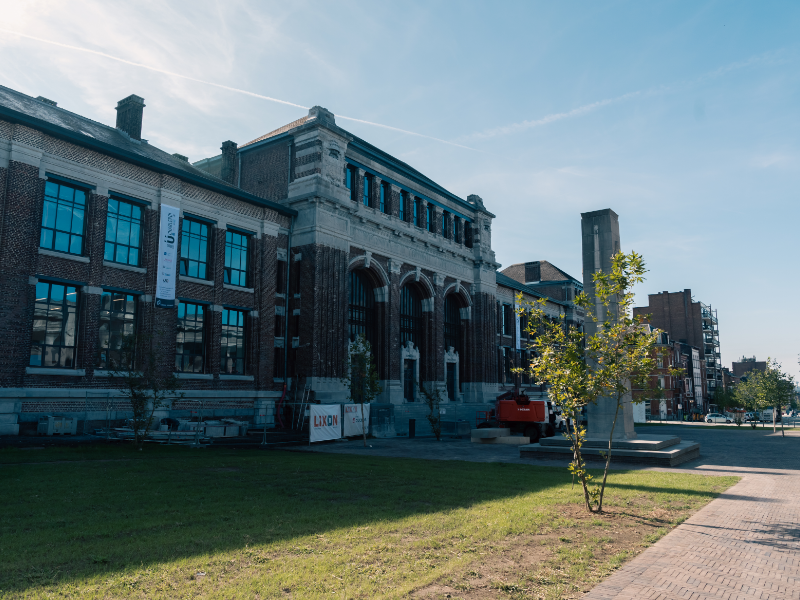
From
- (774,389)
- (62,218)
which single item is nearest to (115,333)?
(62,218)

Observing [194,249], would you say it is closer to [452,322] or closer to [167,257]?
[167,257]

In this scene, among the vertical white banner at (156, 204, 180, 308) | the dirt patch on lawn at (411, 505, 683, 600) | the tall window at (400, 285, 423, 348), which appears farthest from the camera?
the tall window at (400, 285, 423, 348)

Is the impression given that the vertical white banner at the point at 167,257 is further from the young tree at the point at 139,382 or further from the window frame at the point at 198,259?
the young tree at the point at 139,382

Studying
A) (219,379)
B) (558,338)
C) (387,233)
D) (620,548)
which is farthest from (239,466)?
(387,233)

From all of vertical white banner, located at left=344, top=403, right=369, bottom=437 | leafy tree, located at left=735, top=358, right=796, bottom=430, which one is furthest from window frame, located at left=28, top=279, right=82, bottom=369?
leafy tree, located at left=735, top=358, right=796, bottom=430

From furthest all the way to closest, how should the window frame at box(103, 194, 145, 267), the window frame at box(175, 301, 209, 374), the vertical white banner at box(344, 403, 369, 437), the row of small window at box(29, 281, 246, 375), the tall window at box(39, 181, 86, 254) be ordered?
the vertical white banner at box(344, 403, 369, 437)
the window frame at box(175, 301, 209, 374)
the window frame at box(103, 194, 145, 267)
the tall window at box(39, 181, 86, 254)
the row of small window at box(29, 281, 246, 375)

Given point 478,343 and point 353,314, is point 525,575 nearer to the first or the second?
point 353,314

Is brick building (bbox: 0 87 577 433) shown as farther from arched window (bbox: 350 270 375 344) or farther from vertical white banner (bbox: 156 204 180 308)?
vertical white banner (bbox: 156 204 180 308)

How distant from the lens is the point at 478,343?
151ft

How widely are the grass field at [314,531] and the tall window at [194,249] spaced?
47.3 ft

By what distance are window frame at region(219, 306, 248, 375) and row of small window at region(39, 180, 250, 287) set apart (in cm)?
156

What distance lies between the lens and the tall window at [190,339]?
2741 centimetres

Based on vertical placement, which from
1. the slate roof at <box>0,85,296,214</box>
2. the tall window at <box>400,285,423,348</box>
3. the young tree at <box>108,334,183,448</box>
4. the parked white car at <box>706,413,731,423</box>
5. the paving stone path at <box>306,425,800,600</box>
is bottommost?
the parked white car at <box>706,413,731,423</box>

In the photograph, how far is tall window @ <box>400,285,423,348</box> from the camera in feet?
132
